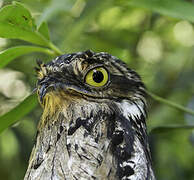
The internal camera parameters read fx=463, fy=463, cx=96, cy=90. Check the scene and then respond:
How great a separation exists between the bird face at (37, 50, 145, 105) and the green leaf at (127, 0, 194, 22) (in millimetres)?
411

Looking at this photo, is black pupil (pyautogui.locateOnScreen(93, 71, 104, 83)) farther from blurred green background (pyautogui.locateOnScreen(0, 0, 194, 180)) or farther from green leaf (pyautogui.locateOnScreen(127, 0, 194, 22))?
blurred green background (pyautogui.locateOnScreen(0, 0, 194, 180))

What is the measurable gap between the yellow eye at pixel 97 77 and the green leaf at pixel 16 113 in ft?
1.21

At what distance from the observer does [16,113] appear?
2.12m

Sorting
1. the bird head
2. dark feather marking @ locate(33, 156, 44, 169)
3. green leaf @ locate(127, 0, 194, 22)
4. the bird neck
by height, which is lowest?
dark feather marking @ locate(33, 156, 44, 169)

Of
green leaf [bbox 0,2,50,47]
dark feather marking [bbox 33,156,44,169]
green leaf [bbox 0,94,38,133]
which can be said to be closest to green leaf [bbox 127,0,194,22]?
green leaf [bbox 0,2,50,47]

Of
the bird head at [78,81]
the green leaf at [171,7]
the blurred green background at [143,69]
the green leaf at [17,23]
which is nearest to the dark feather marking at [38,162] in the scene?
the bird head at [78,81]

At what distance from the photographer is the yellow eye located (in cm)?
192

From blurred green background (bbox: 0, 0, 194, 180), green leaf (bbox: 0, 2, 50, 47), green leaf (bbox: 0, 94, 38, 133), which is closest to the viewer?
green leaf (bbox: 0, 2, 50, 47)

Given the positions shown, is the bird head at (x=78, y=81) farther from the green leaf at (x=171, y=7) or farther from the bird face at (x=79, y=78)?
the green leaf at (x=171, y=7)

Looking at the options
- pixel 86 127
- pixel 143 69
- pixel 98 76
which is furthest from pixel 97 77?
pixel 143 69

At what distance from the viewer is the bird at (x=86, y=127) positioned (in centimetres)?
182

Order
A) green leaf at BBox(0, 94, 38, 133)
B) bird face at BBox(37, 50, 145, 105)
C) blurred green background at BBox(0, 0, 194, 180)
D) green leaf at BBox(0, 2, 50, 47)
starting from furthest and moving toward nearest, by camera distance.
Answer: blurred green background at BBox(0, 0, 194, 180) → green leaf at BBox(0, 94, 38, 133) → bird face at BBox(37, 50, 145, 105) → green leaf at BBox(0, 2, 50, 47)

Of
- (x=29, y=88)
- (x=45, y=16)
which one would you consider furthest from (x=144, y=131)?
(x=29, y=88)

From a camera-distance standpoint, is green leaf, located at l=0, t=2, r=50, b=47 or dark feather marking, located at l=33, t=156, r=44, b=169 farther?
dark feather marking, located at l=33, t=156, r=44, b=169
